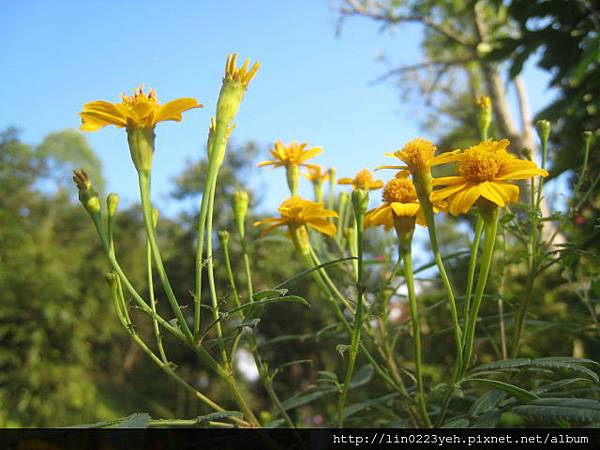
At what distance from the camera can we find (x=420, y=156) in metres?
0.62

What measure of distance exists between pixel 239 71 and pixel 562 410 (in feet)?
1.91

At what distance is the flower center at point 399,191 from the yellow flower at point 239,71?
0.24 m

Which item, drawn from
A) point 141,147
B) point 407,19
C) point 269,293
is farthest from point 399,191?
point 407,19

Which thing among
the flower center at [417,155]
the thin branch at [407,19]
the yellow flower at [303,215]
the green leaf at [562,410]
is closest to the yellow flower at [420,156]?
the flower center at [417,155]

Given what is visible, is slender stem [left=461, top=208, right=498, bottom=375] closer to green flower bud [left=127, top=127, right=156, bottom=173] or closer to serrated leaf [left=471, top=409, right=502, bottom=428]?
serrated leaf [left=471, top=409, right=502, bottom=428]

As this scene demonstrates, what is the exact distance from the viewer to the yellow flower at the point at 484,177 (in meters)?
0.58

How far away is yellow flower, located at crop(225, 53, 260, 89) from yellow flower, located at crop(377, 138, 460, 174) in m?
0.23

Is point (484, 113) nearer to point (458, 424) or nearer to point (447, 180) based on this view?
point (447, 180)

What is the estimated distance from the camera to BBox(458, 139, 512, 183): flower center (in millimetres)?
608

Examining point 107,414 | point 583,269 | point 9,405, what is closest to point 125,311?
point 583,269

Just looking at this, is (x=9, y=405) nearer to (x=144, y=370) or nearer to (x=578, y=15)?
(x=144, y=370)

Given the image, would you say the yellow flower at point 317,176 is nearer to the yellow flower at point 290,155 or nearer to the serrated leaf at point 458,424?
the yellow flower at point 290,155

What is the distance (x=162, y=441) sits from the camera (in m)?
0.75

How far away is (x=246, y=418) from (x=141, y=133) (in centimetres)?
39
